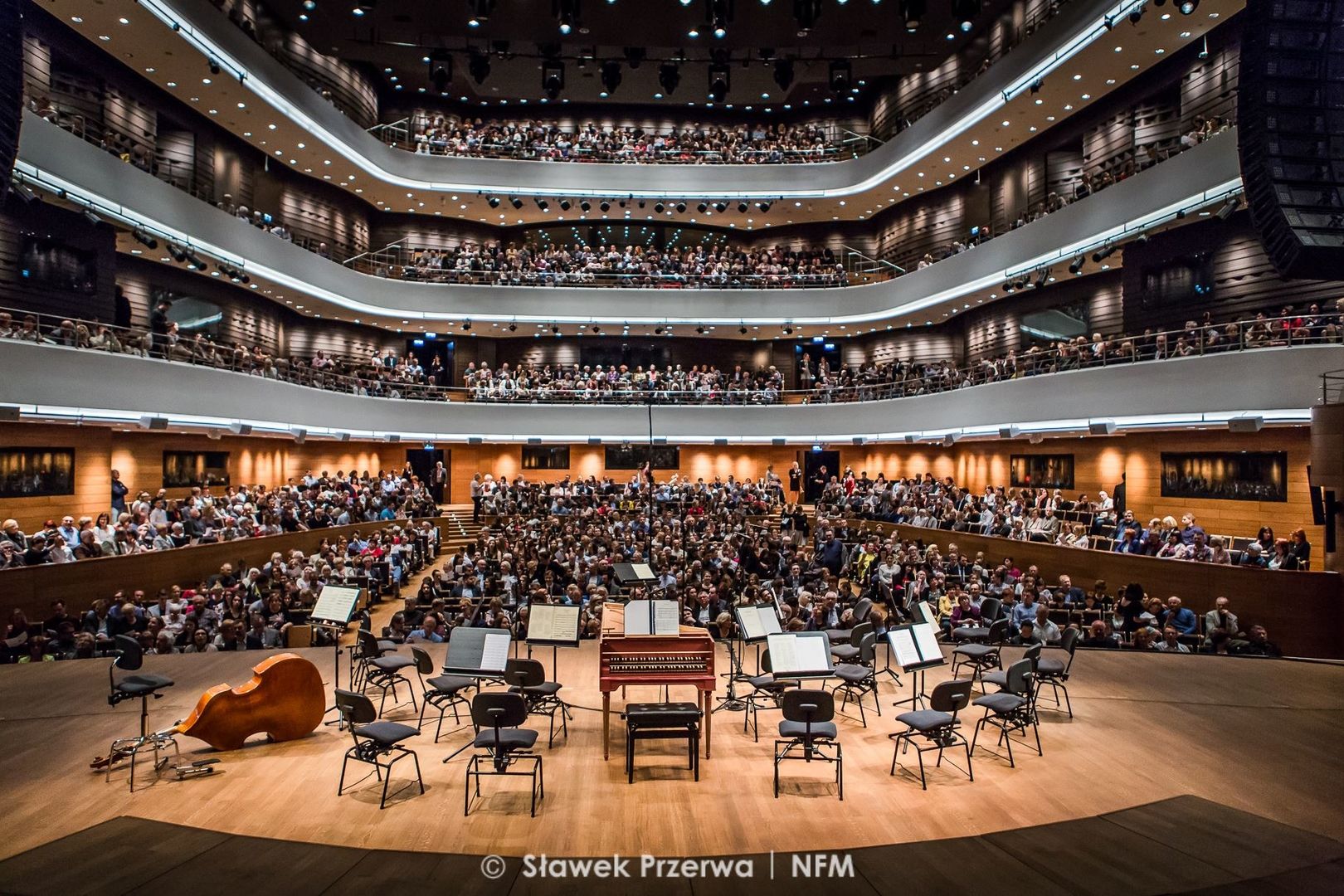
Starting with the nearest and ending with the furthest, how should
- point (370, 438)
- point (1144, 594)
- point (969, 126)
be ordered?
1. point (1144, 594)
2. point (969, 126)
3. point (370, 438)

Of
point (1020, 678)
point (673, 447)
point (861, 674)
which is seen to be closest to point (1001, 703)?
point (1020, 678)

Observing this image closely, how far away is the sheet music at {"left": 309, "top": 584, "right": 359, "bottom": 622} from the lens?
7348 mm

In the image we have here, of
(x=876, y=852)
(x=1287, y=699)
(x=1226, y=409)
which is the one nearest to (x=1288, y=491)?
(x=1226, y=409)

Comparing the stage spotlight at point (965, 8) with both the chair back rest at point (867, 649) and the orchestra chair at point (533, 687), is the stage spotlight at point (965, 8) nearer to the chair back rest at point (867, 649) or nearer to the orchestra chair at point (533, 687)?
the chair back rest at point (867, 649)

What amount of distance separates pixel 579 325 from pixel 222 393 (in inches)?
487

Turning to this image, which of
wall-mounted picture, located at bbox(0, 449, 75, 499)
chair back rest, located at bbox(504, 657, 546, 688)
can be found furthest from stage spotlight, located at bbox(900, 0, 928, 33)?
wall-mounted picture, located at bbox(0, 449, 75, 499)

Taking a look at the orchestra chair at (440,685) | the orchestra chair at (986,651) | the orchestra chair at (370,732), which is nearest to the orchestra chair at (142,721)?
the orchestra chair at (370,732)

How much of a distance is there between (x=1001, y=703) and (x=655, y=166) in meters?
23.2

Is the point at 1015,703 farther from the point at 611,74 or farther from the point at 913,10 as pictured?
the point at 611,74

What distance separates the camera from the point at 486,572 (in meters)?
13.3

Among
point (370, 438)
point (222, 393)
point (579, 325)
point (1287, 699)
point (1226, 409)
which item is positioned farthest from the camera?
point (579, 325)

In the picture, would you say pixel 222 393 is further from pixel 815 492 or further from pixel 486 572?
pixel 815 492

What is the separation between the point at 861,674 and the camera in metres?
7.17

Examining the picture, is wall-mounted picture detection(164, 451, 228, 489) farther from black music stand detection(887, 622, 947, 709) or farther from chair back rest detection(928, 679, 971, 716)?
chair back rest detection(928, 679, 971, 716)
